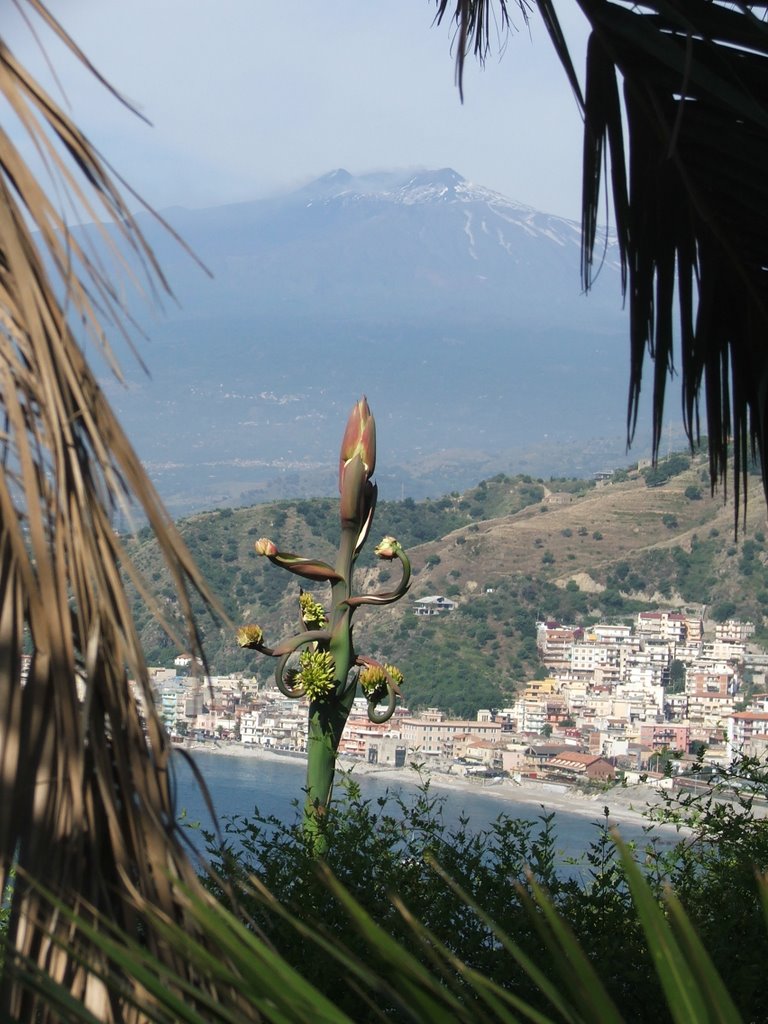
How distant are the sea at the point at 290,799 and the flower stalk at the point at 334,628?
15cm

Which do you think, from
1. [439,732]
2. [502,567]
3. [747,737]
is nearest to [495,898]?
[747,737]

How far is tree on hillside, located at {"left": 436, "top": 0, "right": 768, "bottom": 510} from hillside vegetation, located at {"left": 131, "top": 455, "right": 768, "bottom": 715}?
2851 centimetres

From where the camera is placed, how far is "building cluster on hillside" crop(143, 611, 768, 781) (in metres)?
18.6

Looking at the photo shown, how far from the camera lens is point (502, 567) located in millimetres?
45594

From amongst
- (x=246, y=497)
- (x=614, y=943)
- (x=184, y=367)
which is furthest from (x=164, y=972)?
(x=184, y=367)

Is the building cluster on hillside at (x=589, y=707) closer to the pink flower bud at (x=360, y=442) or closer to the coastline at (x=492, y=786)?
the coastline at (x=492, y=786)

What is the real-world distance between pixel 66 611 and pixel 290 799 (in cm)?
253

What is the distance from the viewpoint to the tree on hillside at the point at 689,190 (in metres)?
1.98

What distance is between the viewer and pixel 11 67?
897 millimetres

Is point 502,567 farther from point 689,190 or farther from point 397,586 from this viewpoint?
point 689,190

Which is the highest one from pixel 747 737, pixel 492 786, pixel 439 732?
pixel 747 737

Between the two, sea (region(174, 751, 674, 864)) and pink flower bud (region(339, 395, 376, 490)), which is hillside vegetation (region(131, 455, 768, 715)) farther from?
pink flower bud (region(339, 395, 376, 490))

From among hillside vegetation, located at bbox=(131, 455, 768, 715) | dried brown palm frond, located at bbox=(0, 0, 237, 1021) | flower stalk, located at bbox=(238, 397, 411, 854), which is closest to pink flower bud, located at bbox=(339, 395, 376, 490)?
flower stalk, located at bbox=(238, 397, 411, 854)

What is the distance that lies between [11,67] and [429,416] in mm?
199501
